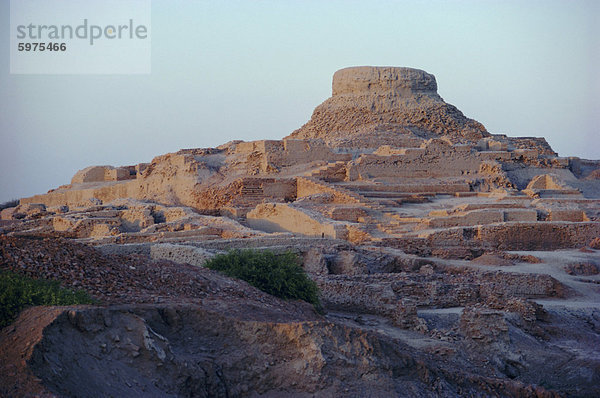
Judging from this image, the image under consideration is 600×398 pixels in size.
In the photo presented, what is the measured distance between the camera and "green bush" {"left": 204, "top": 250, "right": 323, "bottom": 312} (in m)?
9.81

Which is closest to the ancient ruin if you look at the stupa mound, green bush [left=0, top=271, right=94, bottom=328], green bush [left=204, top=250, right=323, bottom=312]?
green bush [left=0, top=271, right=94, bottom=328]

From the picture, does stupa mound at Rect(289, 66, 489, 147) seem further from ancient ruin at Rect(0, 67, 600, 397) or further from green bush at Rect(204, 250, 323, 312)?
green bush at Rect(204, 250, 323, 312)

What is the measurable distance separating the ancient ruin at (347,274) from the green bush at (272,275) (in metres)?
0.56

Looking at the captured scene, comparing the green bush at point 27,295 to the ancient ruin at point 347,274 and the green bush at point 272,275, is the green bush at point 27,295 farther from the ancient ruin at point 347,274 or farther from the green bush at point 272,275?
the green bush at point 272,275

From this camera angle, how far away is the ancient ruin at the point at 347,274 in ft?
20.7

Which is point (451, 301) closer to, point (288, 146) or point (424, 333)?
point (424, 333)

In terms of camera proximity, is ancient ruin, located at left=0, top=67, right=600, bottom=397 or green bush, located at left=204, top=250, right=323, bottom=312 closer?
ancient ruin, located at left=0, top=67, right=600, bottom=397

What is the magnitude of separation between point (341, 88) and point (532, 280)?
90.9ft

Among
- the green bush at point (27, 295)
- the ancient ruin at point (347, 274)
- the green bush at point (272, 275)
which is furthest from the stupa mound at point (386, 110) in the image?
the green bush at point (27, 295)

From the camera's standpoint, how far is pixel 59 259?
26.5ft

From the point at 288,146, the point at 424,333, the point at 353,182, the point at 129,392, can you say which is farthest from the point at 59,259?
the point at 288,146

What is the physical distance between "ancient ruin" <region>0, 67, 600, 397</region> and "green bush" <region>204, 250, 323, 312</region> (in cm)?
56

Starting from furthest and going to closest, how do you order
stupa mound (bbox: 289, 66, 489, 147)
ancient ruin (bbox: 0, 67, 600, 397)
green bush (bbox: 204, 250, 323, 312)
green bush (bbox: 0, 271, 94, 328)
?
stupa mound (bbox: 289, 66, 489, 147)
green bush (bbox: 204, 250, 323, 312)
ancient ruin (bbox: 0, 67, 600, 397)
green bush (bbox: 0, 271, 94, 328)

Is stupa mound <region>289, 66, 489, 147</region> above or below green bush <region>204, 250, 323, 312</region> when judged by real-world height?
above
